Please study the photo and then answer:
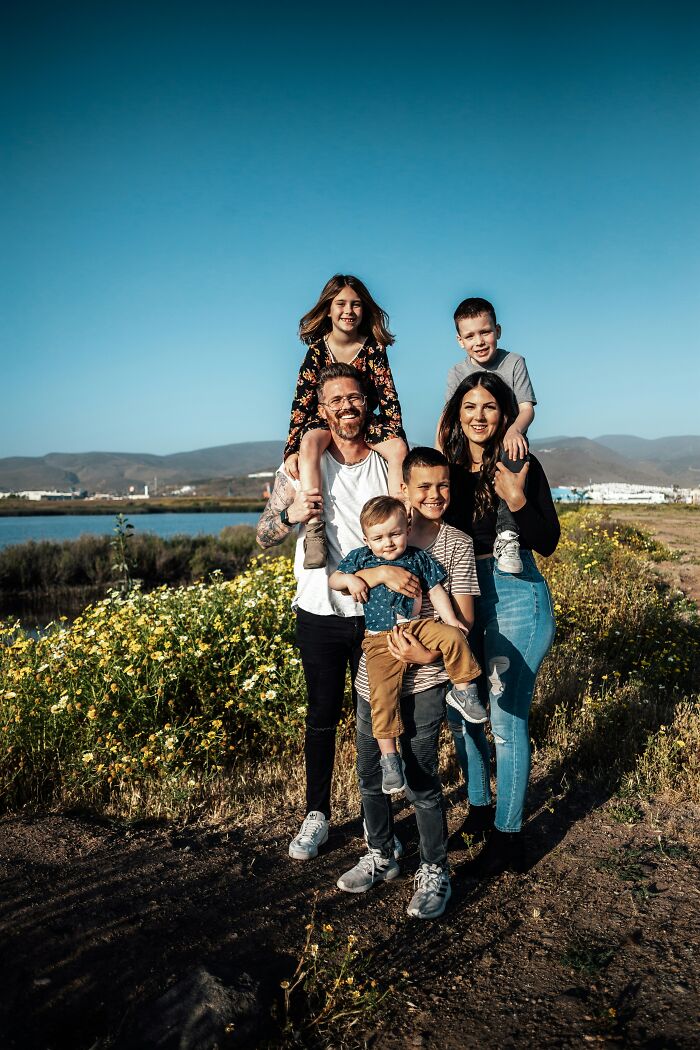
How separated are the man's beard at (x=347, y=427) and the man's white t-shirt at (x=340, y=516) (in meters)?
0.13

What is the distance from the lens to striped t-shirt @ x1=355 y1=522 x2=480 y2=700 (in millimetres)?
2883

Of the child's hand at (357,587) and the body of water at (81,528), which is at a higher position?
the child's hand at (357,587)

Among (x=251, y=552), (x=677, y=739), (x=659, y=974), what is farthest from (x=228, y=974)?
(x=251, y=552)

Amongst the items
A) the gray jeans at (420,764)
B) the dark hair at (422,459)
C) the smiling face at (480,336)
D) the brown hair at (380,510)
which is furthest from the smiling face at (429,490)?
the smiling face at (480,336)

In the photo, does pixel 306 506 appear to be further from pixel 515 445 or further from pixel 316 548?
pixel 515 445

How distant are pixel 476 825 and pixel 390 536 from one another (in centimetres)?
165

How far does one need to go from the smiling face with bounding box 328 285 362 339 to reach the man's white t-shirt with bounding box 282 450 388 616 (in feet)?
2.20

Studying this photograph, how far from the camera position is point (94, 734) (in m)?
4.36

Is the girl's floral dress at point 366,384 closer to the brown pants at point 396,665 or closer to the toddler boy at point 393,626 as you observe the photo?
the toddler boy at point 393,626

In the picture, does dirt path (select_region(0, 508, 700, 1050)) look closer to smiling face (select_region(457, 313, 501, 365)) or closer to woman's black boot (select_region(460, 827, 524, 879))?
woman's black boot (select_region(460, 827, 524, 879))

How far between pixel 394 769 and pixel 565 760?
7.30ft

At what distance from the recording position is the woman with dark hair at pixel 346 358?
132 inches

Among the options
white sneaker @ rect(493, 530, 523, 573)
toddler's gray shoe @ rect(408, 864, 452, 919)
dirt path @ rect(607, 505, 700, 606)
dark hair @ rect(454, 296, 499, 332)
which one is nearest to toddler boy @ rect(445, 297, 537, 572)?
dark hair @ rect(454, 296, 499, 332)

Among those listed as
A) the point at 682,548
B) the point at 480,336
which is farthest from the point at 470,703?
the point at 682,548
